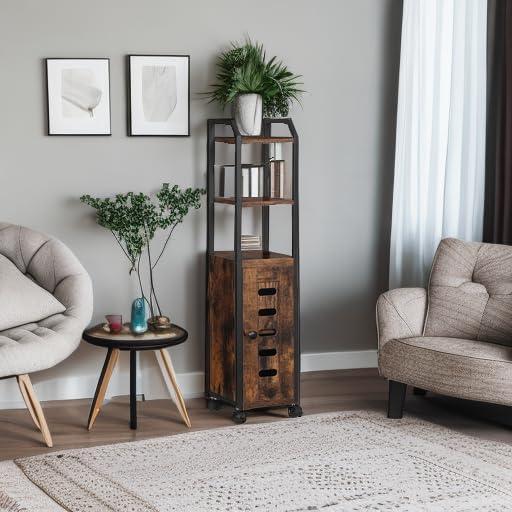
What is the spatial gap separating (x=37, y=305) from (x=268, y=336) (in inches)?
40.6

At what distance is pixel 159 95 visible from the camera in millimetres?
4121

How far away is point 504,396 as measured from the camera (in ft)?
11.1

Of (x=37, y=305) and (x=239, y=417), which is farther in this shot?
(x=239, y=417)

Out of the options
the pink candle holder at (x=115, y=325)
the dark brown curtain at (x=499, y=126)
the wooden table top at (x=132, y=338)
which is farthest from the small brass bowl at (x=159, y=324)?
the dark brown curtain at (x=499, y=126)

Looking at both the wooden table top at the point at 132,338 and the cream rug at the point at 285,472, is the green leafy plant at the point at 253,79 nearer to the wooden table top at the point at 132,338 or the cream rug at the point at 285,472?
the wooden table top at the point at 132,338

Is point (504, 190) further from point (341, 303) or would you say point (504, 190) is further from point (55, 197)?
point (55, 197)

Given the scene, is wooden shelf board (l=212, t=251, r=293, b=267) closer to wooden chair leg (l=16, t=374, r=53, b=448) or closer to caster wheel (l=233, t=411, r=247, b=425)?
caster wheel (l=233, t=411, r=247, b=425)

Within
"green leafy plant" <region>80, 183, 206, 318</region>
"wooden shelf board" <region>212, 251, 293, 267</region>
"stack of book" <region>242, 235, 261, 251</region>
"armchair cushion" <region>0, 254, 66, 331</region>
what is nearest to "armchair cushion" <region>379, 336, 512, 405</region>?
"wooden shelf board" <region>212, 251, 293, 267</region>

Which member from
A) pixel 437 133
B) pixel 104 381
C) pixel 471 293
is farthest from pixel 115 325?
pixel 437 133

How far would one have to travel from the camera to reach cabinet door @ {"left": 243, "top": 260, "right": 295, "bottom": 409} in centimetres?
383

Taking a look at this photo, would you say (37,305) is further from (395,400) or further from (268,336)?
(395,400)

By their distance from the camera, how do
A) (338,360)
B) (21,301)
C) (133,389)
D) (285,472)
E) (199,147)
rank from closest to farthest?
1. (285,472)
2. (21,301)
3. (133,389)
4. (199,147)
5. (338,360)

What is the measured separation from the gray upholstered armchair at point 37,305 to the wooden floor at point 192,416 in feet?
0.52

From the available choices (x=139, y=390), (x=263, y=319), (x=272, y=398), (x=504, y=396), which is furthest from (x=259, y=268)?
(x=504, y=396)
